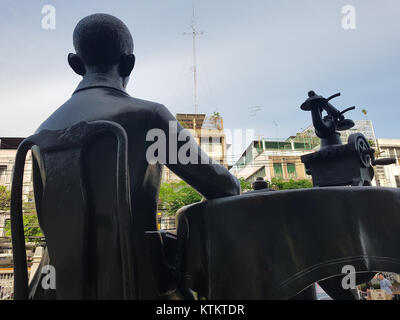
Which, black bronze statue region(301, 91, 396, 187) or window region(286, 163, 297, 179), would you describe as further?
window region(286, 163, 297, 179)

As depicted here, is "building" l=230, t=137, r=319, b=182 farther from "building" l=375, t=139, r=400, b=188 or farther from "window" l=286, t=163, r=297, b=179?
"building" l=375, t=139, r=400, b=188

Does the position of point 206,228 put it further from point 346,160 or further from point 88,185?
point 346,160

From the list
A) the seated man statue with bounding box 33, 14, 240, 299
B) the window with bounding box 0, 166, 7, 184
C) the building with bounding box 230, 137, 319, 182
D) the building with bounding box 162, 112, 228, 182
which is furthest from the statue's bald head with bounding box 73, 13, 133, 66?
the building with bounding box 162, 112, 228, 182

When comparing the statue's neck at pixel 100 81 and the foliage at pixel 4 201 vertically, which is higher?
the foliage at pixel 4 201

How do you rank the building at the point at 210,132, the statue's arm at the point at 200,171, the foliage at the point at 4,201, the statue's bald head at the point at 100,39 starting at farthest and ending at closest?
the building at the point at 210,132
the foliage at the point at 4,201
the statue's bald head at the point at 100,39
the statue's arm at the point at 200,171

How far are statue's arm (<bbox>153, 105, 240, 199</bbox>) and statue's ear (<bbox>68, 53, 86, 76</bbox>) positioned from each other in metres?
0.56

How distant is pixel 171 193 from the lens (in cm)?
1625

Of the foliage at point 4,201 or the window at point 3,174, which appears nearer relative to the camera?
the foliage at point 4,201

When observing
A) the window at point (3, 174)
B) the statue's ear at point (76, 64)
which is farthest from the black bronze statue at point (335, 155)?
the window at point (3, 174)

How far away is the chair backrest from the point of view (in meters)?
1.04

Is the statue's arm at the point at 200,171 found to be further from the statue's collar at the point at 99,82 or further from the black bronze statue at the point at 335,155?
the black bronze statue at the point at 335,155

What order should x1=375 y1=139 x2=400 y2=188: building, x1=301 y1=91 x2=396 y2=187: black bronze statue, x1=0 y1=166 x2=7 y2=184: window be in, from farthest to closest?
x1=375 y1=139 x2=400 y2=188: building, x1=0 y1=166 x2=7 y2=184: window, x1=301 y1=91 x2=396 y2=187: black bronze statue

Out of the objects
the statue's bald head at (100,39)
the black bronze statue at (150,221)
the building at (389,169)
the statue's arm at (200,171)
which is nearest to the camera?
the black bronze statue at (150,221)

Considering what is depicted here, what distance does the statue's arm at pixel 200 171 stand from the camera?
1256mm
